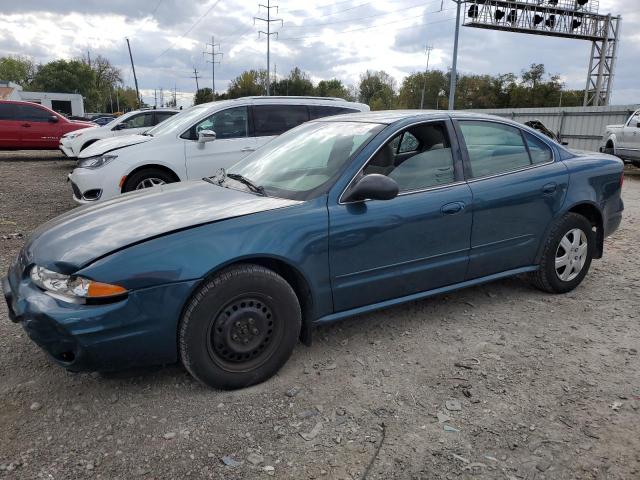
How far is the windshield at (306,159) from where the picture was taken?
10.6 ft

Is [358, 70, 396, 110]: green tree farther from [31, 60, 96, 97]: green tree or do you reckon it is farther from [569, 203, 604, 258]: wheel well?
[569, 203, 604, 258]: wheel well

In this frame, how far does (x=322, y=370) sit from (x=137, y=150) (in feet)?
15.8

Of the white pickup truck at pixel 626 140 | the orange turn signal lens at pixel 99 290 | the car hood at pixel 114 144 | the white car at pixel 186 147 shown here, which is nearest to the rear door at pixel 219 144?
the white car at pixel 186 147

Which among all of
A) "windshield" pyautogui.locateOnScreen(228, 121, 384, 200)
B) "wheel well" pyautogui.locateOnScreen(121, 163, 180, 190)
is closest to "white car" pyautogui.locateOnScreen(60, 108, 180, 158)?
"wheel well" pyautogui.locateOnScreen(121, 163, 180, 190)

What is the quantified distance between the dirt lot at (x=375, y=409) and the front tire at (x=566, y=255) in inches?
15.8

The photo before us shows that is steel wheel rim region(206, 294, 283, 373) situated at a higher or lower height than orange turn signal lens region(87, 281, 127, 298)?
lower

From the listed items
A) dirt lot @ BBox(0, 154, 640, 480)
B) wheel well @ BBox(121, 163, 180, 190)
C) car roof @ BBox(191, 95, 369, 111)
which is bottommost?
dirt lot @ BBox(0, 154, 640, 480)

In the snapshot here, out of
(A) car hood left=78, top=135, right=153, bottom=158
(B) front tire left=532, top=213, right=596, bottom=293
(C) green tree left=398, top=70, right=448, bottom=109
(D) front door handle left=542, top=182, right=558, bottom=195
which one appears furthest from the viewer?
(C) green tree left=398, top=70, right=448, bottom=109

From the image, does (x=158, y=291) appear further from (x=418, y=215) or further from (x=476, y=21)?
(x=476, y=21)

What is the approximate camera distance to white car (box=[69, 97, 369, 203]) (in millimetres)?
6562

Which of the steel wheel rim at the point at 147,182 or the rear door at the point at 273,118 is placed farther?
the rear door at the point at 273,118

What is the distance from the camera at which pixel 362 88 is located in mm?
101000

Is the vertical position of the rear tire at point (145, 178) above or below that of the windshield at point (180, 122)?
below

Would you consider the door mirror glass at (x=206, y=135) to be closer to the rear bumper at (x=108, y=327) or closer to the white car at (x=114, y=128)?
the rear bumper at (x=108, y=327)
